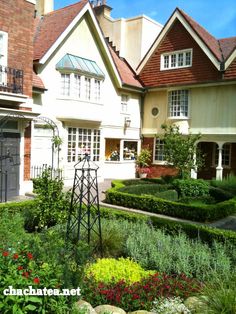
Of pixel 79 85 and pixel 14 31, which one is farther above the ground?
pixel 14 31

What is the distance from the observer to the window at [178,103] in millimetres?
20859

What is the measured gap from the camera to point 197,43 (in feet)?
66.9

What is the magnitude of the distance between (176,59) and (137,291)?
62.3 feet

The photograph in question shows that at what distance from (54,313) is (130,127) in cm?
1876

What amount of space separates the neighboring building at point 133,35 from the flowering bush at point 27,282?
21.7m

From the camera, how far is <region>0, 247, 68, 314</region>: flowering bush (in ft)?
11.4

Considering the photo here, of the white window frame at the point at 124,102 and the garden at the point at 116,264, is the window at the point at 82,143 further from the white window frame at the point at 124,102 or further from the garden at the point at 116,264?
the garden at the point at 116,264

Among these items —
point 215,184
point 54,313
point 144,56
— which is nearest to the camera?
point 54,313

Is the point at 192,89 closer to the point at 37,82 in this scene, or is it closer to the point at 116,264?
the point at 37,82

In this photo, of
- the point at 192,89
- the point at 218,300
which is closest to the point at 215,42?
the point at 192,89

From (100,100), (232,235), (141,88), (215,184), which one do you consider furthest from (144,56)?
(232,235)

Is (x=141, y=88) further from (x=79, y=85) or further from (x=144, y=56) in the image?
(x=79, y=85)

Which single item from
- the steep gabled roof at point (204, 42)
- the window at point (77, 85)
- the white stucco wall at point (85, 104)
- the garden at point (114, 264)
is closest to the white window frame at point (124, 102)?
the white stucco wall at point (85, 104)

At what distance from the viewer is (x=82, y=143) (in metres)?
18.9
